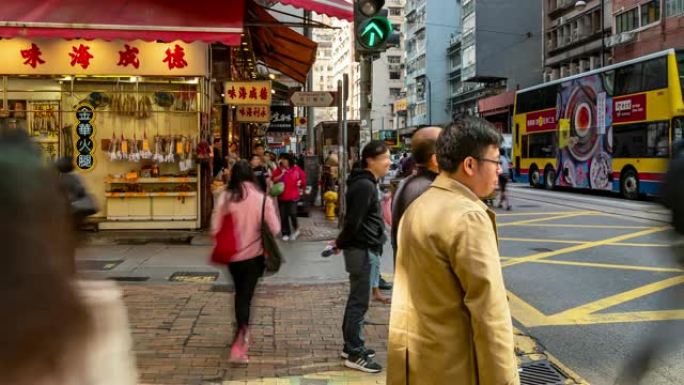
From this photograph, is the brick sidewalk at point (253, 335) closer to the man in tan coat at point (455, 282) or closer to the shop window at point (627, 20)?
the man in tan coat at point (455, 282)

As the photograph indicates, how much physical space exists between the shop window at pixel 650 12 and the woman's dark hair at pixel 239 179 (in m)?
38.3

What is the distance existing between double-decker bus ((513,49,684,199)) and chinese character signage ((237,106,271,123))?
1064 centimetres

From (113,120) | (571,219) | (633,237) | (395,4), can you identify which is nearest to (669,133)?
(571,219)

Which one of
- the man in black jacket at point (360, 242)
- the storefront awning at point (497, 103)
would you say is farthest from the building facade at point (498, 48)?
the man in black jacket at point (360, 242)

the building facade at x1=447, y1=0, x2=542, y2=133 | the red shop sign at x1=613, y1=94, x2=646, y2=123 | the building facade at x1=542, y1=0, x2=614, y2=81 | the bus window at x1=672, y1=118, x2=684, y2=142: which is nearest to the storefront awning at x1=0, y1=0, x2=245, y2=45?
the bus window at x1=672, y1=118, x2=684, y2=142

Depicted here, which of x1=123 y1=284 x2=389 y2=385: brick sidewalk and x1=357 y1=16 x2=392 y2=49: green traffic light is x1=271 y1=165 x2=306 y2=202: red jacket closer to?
x1=123 y1=284 x2=389 y2=385: brick sidewalk

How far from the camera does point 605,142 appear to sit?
22984 millimetres

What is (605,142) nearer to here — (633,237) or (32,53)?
(633,237)

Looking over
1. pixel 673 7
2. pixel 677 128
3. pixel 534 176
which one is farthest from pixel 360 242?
pixel 673 7

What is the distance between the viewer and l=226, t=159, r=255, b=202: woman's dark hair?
5.65 meters

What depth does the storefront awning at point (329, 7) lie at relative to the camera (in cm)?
991

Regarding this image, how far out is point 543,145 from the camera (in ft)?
92.6

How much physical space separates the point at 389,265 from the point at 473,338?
8.18 meters

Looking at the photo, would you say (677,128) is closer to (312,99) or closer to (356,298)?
(312,99)
